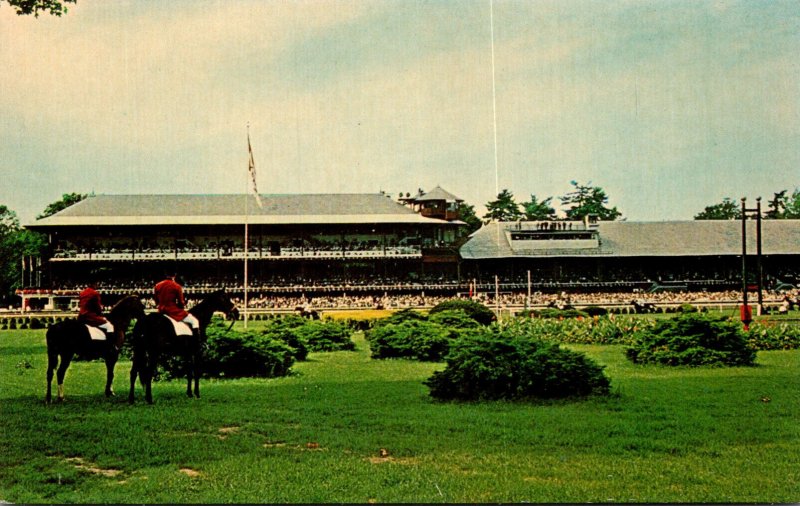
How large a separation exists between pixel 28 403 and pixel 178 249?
1609 inches

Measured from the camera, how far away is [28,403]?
12.6 meters

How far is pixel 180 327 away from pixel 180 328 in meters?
0.01

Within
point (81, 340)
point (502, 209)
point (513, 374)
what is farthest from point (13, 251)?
point (513, 374)

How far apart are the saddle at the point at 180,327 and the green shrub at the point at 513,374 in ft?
12.6

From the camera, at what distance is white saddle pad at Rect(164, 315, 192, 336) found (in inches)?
491

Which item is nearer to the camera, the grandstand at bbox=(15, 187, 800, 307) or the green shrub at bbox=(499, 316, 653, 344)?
the green shrub at bbox=(499, 316, 653, 344)

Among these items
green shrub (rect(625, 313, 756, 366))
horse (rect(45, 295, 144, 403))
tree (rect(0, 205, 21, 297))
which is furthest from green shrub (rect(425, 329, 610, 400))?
tree (rect(0, 205, 21, 297))

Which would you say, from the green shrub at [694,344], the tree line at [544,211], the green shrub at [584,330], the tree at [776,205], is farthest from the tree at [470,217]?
the green shrub at [694,344]

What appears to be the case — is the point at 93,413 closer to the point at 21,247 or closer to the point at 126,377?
the point at 126,377

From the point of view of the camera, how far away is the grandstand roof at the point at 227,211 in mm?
52219

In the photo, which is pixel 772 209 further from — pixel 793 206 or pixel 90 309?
pixel 90 309

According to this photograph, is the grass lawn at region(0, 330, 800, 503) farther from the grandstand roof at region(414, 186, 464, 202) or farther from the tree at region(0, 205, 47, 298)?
the grandstand roof at region(414, 186, 464, 202)

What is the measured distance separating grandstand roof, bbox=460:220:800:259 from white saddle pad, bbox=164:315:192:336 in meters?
44.7

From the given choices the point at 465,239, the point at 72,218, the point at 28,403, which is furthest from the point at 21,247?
the point at 28,403
